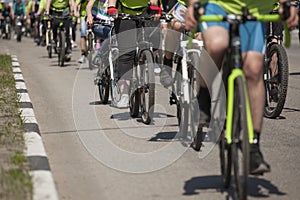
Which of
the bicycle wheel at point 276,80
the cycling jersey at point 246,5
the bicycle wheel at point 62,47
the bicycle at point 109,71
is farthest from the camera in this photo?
the bicycle wheel at point 62,47

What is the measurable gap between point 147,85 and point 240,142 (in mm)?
3282

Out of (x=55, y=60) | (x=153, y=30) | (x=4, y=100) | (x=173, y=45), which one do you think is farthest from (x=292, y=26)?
(x=55, y=60)

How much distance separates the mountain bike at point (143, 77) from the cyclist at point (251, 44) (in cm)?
261

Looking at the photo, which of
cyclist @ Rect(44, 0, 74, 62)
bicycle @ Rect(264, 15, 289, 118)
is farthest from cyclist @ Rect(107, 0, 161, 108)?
cyclist @ Rect(44, 0, 74, 62)

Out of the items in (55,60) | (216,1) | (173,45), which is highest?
(216,1)

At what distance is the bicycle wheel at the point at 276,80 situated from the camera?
860cm

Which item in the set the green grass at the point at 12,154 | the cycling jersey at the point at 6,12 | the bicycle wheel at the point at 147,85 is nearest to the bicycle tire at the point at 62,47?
the green grass at the point at 12,154

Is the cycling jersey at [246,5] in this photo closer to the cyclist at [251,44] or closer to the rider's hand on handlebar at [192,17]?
the cyclist at [251,44]

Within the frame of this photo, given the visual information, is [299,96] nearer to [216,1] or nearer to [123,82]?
[123,82]

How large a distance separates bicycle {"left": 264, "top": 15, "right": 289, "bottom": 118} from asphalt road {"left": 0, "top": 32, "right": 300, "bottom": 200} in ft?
0.72

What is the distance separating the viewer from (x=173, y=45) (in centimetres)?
807

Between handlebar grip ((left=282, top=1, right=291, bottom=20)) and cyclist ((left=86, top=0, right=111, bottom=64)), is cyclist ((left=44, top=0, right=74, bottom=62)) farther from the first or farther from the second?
handlebar grip ((left=282, top=1, right=291, bottom=20))

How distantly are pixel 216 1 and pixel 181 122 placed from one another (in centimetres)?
219

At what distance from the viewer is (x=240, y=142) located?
4.92m
